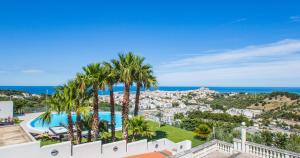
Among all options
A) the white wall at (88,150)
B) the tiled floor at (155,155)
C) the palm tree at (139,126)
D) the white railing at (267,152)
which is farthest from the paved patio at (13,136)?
the white railing at (267,152)

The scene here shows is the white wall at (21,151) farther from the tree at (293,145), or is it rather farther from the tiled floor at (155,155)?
the tree at (293,145)

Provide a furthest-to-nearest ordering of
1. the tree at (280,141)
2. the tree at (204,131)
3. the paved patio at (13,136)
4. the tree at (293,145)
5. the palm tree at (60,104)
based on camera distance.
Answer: the tree at (204,131), the tree at (280,141), the tree at (293,145), the palm tree at (60,104), the paved patio at (13,136)

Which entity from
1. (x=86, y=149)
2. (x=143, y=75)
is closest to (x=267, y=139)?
(x=143, y=75)

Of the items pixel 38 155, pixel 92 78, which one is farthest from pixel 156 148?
pixel 38 155

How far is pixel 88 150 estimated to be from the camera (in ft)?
37.0

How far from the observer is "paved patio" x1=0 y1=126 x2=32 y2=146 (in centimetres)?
1050

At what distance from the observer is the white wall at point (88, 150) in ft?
36.0

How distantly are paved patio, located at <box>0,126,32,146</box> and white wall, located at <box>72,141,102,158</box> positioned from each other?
2.31m

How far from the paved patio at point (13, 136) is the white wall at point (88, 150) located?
231 centimetres

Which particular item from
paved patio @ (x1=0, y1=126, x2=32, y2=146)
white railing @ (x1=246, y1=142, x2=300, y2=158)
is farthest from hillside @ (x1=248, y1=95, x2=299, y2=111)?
paved patio @ (x1=0, y1=126, x2=32, y2=146)

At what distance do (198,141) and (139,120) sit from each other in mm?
5900

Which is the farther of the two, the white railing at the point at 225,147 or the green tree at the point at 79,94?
the green tree at the point at 79,94

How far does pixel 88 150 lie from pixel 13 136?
4.29 m

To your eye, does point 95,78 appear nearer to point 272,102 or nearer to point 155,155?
point 155,155
